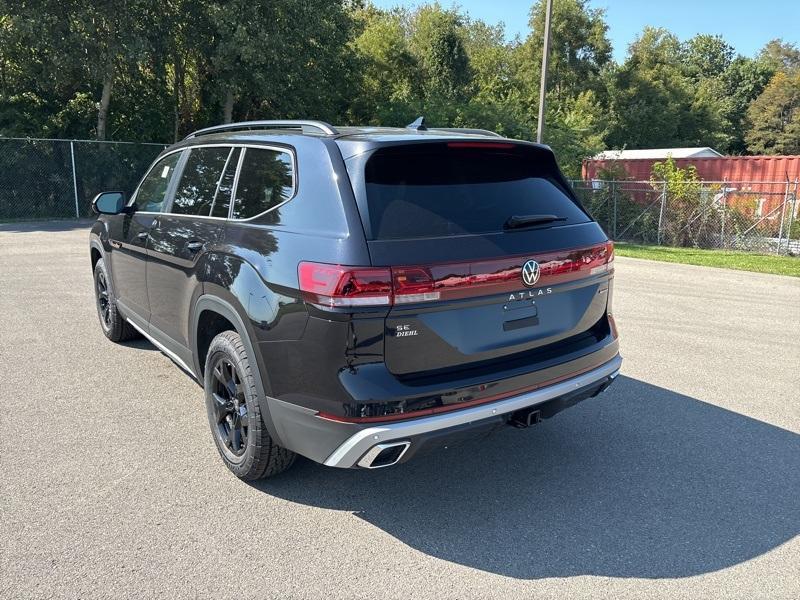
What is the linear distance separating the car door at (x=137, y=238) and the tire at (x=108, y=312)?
0.45 m

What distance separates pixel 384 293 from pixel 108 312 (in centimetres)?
435

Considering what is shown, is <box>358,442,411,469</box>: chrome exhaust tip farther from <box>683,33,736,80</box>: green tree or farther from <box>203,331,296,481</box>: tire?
<box>683,33,736,80</box>: green tree

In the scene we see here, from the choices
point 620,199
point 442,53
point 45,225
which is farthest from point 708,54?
point 45,225

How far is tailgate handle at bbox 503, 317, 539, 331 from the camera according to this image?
118 inches

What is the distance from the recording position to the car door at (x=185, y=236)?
367cm

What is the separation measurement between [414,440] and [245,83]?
21909 millimetres

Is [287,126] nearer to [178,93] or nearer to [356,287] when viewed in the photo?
[356,287]

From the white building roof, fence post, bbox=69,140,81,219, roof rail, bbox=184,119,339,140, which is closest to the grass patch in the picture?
roof rail, bbox=184,119,339,140

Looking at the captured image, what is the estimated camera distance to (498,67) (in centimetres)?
4491

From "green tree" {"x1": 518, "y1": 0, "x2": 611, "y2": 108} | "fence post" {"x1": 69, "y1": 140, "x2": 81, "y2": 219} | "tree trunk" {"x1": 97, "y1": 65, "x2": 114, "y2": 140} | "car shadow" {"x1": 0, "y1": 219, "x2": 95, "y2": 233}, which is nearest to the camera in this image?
"car shadow" {"x1": 0, "y1": 219, "x2": 95, "y2": 233}

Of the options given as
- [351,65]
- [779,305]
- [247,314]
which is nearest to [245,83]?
[351,65]

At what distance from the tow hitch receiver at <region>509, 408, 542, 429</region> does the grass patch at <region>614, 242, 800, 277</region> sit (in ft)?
35.8

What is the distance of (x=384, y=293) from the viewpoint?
8.68 ft

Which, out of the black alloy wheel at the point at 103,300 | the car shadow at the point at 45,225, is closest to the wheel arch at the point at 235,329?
the black alloy wheel at the point at 103,300
